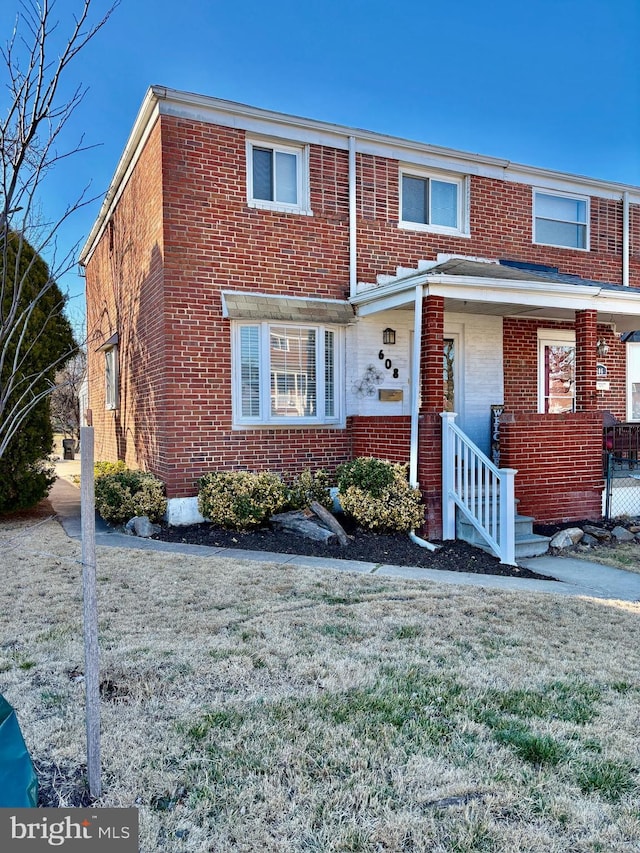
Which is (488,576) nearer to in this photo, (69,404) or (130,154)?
(130,154)

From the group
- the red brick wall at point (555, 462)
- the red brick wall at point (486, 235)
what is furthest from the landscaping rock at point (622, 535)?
the red brick wall at point (486, 235)

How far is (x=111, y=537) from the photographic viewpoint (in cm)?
746

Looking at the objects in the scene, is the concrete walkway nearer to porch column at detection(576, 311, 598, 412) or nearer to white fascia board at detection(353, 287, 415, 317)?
porch column at detection(576, 311, 598, 412)

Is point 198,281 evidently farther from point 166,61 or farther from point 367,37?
point 367,37

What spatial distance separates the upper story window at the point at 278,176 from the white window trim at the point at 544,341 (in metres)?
5.00

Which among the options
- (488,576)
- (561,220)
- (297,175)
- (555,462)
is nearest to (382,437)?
(555,462)

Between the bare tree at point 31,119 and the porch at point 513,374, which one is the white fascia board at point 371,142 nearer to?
the porch at point 513,374

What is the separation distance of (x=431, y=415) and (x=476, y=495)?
4.20ft

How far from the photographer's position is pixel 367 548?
6.97 meters

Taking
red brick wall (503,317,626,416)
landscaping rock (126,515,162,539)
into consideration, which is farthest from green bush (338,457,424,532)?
red brick wall (503,317,626,416)

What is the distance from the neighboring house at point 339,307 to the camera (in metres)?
8.07

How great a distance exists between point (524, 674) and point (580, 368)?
6.38 meters

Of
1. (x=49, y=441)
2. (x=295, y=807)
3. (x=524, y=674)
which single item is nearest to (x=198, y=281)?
(x=49, y=441)

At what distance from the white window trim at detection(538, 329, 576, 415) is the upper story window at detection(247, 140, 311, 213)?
5.00 m
